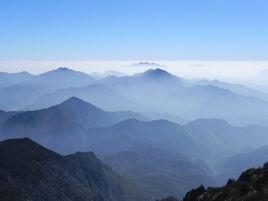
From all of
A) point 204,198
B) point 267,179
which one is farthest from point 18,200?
point 267,179

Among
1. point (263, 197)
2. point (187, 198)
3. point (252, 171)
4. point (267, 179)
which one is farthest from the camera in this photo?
point (187, 198)

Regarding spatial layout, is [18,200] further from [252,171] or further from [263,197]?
[263,197]

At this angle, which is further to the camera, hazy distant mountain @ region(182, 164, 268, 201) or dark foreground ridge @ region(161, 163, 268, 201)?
hazy distant mountain @ region(182, 164, 268, 201)

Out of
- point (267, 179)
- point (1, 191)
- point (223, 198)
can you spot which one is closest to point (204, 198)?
point (223, 198)

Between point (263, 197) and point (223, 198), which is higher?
point (263, 197)

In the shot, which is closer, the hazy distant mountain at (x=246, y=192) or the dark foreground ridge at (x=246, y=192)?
the dark foreground ridge at (x=246, y=192)

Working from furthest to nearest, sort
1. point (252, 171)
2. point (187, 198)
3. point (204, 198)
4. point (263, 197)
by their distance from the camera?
point (187, 198) → point (252, 171) → point (204, 198) → point (263, 197)

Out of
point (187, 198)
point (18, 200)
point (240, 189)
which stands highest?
point (240, 189)

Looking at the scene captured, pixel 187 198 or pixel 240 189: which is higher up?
pixel 240 189

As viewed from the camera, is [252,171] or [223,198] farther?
[252,171]

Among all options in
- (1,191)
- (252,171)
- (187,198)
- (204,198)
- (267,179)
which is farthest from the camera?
(1,191)
